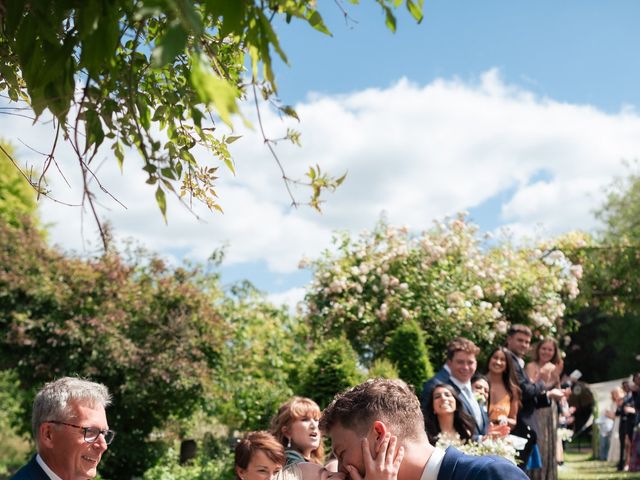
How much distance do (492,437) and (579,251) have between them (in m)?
16.4

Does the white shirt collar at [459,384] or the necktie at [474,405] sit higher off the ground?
the white shirt collar at [459,384]

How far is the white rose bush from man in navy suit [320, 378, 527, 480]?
13225 mm

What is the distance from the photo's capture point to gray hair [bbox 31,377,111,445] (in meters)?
3.75

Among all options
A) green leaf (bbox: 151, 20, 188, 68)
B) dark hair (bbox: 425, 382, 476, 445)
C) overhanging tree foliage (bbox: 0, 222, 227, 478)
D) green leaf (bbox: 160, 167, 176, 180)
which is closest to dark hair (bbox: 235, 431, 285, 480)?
dark hair (bbox: 425, 382, 476, 445)

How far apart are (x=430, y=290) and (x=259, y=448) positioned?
38.4 feet

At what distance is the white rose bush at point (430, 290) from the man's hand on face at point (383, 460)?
43.7 ft

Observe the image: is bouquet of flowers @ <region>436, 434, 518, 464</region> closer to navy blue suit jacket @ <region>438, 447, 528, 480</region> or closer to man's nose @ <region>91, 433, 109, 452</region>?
man's nose @ <region>91, 433, 109, 452</region>

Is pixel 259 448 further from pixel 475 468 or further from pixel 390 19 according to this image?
pixel 390 19

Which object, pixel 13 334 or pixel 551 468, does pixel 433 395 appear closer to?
pixel 551 468

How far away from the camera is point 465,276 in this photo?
58.2 feet

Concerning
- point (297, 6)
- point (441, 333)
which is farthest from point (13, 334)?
point (297, 6)

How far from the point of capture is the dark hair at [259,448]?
5547 millimetres

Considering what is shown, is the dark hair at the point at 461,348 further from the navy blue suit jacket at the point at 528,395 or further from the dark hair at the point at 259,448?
the dark hair at the point at 259,448

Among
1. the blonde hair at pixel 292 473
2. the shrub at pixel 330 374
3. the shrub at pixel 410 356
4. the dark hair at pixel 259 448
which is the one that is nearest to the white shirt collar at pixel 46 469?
the blonde hair at pixel 292 473
